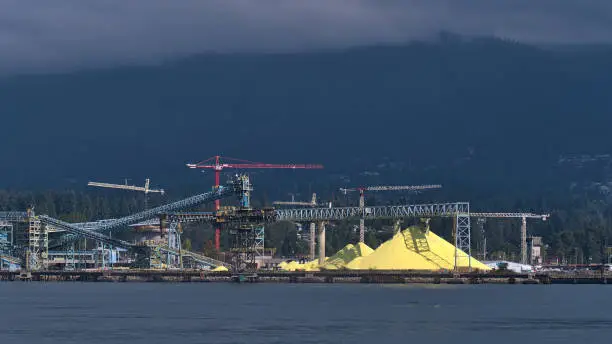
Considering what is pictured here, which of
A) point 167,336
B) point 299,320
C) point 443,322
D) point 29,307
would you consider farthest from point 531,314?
point 29,307

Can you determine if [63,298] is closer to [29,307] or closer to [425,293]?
[29,307]

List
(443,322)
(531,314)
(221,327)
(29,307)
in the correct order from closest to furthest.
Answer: (221,327) → (443,322) → (531,314) → (29,307)

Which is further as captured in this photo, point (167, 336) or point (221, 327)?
point (221, 327)

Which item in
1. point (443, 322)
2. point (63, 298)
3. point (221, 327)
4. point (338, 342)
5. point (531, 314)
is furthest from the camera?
point (63, 298)

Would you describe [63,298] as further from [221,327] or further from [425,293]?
[221,327]

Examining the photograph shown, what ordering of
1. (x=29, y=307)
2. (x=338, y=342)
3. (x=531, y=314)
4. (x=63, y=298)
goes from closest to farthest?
(x=338, y=342) < (x=531, y=314) < (x=29, y=307) < (x=63, y=298)

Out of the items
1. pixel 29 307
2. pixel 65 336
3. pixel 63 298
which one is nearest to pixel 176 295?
pixel 63 298
